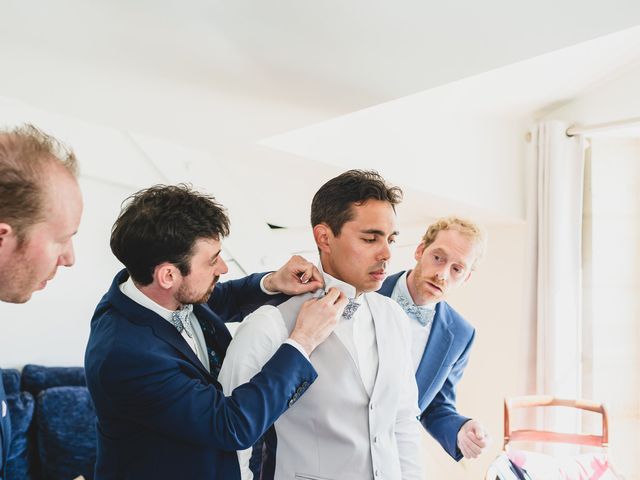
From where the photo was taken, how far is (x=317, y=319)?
1.53 m

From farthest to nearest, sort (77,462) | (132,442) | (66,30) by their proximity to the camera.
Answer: (77,462), (66,30), (132,442)

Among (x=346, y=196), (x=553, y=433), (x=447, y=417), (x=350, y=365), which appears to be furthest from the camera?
(x=553, y=433)

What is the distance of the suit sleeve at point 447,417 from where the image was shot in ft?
6.92

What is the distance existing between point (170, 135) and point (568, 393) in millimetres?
2598

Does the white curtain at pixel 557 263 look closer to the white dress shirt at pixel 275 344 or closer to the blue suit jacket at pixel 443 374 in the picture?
the blue suit jacket at pixel 443 374

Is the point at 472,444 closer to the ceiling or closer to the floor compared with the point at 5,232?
closer to the floor

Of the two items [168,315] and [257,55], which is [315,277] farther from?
[257,55]

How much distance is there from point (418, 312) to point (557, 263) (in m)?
1.80

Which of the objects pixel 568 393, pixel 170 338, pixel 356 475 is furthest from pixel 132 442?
pixel 568 393

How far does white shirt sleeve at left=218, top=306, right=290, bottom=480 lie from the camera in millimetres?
1484

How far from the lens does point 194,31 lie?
177 cm

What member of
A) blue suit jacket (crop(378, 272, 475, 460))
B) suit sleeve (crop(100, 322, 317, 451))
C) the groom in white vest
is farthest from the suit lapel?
suit sleeve (crop(100, 322, 317, 451))

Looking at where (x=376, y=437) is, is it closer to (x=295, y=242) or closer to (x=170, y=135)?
(x=170, y=135)

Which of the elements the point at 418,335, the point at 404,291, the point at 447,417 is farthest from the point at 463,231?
the point at 447,417
